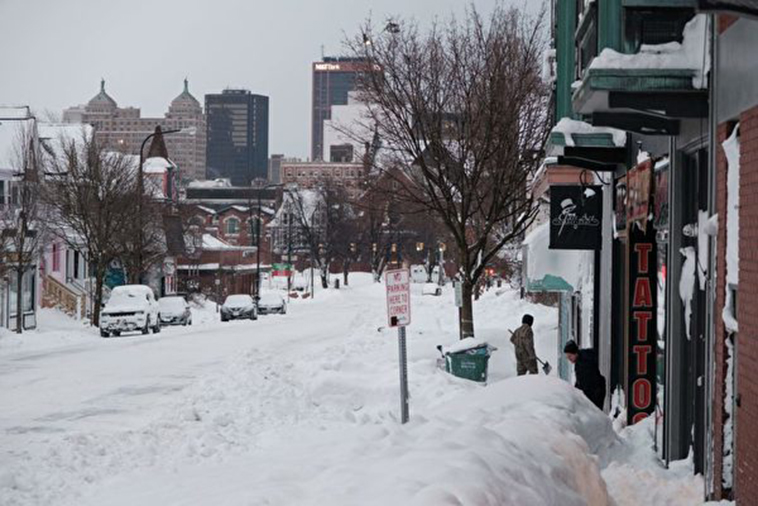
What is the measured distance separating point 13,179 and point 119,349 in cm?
1683

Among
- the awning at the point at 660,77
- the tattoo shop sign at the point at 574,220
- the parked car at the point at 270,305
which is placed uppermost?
the awning at the point at 660,77

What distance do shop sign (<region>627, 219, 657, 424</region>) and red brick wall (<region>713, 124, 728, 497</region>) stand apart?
4.16 meters

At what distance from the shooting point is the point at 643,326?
14.0 m

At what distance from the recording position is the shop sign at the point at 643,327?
549 inches

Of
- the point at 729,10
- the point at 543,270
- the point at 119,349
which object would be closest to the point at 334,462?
the point at 729,10

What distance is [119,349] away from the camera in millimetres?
32281

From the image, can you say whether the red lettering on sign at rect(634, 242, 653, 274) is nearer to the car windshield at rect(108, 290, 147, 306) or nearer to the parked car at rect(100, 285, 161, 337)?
the parked car at rect(100, 285, 161, 337)

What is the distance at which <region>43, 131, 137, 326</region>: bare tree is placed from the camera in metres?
46.8

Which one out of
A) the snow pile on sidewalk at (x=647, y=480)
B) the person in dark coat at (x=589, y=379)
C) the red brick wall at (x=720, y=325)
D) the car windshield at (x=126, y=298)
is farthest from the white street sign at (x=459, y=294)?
the car windshield at (x=126, y=298)

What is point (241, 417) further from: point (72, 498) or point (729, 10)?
point (729, 10)

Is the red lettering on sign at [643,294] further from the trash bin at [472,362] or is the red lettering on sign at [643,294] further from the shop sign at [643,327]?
the trash bin at [472,362]

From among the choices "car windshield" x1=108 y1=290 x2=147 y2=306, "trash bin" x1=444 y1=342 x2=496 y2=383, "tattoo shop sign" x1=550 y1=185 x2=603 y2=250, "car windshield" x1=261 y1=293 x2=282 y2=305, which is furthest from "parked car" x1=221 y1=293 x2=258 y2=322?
"tattoo shop sign" x1=550 y1=185 x2=603 y2=250

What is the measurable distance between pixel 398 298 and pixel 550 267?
6.76 metres

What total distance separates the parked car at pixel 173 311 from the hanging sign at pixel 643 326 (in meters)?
37.2
